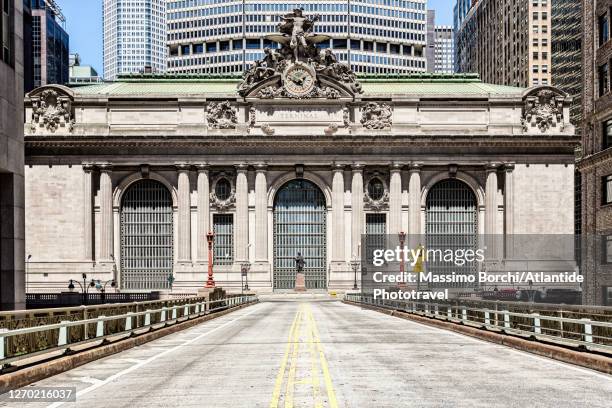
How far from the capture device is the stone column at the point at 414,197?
9994 centimetres

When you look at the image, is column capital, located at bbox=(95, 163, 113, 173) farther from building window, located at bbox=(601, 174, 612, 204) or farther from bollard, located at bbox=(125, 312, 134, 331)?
bollard, located at bbox=(125, 312, 134, 331)

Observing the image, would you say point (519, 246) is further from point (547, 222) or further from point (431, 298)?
point (431, 298)

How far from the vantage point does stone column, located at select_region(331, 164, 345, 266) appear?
10031 centimetres

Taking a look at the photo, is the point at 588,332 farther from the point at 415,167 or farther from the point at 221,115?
the point at 221,115

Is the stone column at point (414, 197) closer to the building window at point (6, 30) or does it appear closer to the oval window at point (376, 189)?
the oval window at point (376, 189)

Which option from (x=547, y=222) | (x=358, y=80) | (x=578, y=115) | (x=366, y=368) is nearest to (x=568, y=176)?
(x=547, y=222)

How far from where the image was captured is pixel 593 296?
131 feet

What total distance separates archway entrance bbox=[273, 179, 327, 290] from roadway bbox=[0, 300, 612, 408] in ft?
243

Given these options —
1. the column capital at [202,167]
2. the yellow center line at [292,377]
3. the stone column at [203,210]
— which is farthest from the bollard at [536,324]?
the column capital at [202,167]

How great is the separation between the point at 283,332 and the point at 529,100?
7285 cm

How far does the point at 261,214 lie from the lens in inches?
3962

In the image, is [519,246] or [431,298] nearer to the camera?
[431,298]

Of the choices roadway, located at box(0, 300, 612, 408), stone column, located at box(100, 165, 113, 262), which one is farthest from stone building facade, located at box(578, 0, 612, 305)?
stone column, located at box(100, 165, 113, 262)

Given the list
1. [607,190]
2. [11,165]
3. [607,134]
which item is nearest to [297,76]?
[607,134]
